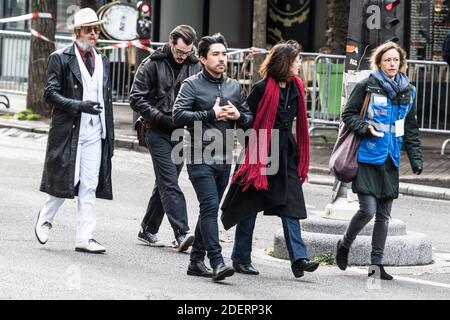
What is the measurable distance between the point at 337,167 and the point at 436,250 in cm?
227

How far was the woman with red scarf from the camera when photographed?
9.41 meters

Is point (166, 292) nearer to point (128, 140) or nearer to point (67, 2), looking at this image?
point (128, 140)

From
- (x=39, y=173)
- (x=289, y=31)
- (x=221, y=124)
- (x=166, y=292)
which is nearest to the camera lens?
(x=166, y=292)

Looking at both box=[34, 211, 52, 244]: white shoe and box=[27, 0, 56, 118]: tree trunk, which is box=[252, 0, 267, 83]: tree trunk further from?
box=[34, 211, 52, 244]: white shoe

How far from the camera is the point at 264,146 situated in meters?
9.42

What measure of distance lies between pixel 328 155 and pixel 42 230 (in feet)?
26.4

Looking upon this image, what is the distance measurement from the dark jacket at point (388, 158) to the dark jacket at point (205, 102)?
2.62 ft

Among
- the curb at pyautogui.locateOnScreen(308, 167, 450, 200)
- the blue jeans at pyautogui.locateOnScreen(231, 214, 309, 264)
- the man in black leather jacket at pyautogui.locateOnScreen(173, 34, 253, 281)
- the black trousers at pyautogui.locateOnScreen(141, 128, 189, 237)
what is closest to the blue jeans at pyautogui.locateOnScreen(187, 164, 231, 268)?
the man in black leather jacket at pyautogui.locateOnScreen(173, 34, 253, 281)

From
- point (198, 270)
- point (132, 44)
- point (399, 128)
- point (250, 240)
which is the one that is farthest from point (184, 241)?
point (132, 44)

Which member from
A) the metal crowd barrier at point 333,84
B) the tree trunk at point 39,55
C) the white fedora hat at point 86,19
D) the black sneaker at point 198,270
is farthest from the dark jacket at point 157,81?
the tree trunk at point 39,55

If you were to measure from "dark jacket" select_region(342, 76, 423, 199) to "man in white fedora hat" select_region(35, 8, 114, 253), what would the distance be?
197 cm

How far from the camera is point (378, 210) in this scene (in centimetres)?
970
